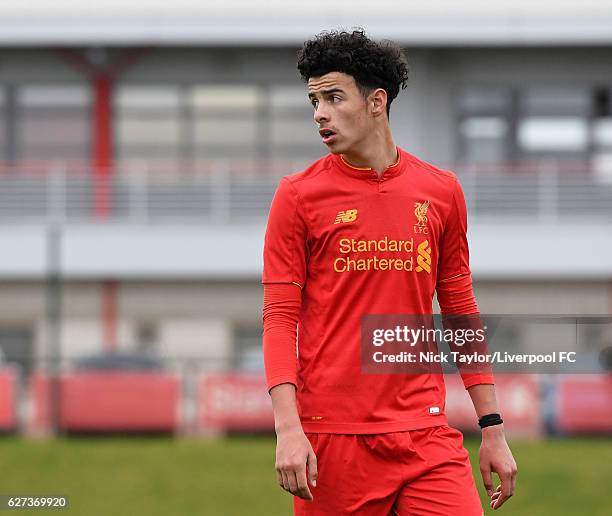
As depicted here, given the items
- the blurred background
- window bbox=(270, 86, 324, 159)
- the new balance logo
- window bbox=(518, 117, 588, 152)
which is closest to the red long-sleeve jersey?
the new balance logo

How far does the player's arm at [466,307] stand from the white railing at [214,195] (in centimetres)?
2045

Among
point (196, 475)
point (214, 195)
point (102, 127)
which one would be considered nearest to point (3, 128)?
point (102, 127)

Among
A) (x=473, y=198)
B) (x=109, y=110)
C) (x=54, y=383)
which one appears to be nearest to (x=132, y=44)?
(x=109, y=110)

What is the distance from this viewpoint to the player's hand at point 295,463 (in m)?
3.64

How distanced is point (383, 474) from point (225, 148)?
22.9 metres

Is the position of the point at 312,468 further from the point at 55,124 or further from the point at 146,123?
the point at 55,124

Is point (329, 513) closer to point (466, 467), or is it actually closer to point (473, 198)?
point (466, 467)

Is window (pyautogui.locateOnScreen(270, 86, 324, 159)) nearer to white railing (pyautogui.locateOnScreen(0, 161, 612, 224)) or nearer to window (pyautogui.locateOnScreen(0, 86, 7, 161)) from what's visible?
white railing (pyautogui.locateOnScreen(0, 161, 612, 224))

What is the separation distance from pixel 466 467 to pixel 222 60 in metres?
22.8

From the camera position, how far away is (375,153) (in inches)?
158

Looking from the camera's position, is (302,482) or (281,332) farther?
(281,332)

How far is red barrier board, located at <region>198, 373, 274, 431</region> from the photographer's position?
661 inches

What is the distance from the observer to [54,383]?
16.4 m

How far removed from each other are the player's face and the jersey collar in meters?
0.08
